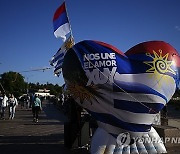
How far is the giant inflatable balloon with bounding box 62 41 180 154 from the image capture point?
290 inches

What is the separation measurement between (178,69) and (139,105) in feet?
Result: 4.98

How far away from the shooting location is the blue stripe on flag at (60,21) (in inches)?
414

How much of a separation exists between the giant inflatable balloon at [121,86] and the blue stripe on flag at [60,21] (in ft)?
10.1

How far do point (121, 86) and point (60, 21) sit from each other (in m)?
4.34

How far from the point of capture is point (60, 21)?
10.7 m

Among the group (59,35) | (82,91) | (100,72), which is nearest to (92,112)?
(82,91)

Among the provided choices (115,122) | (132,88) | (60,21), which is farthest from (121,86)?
(60,21)

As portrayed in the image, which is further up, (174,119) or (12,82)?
(12,82)

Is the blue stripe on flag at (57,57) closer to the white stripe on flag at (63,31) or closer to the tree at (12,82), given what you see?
the white stripe on flag at (63,31)

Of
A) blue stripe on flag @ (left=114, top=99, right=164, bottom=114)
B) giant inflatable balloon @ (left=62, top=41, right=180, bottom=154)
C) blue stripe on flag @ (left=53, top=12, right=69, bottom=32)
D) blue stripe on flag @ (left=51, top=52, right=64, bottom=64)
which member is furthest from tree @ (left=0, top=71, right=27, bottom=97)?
blue stripe on flag @ (left=114, top=99, right=164, bottom=114)

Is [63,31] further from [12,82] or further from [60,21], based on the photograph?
[12,82]

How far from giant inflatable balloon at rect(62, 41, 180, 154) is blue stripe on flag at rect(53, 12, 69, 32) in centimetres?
306

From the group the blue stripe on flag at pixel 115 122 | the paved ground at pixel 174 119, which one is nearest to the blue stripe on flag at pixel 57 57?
the blue stripe on flag at pixel 115 122

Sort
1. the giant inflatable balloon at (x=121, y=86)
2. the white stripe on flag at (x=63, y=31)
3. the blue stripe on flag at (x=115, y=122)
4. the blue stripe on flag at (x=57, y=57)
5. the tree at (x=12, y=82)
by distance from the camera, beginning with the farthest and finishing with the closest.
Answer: the tree at (x=12, y=82)
the blue stripe on flag at (x=57, y=57)
the white stripe on flag at (x=63, y=31)
the blue stripe on flag at (x=115, y=122)
the giant inflatable balloon at (x=121, y=86)
